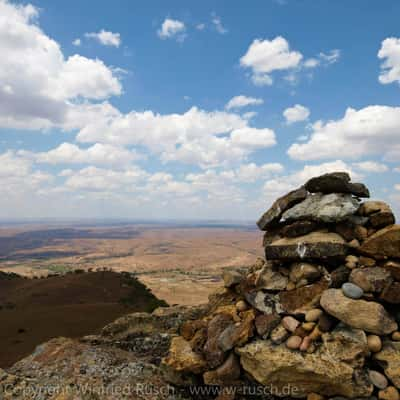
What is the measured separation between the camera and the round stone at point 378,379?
9.18m

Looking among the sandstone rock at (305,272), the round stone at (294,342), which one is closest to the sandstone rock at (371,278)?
the sandstone rock at (305,272)

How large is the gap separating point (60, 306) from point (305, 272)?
39833mm

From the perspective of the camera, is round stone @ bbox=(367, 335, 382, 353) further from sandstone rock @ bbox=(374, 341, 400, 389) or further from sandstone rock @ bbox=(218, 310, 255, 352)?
sandstone rock @ bbox=(218, 310, 255, 352)

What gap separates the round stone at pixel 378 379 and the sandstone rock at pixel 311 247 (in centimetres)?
390

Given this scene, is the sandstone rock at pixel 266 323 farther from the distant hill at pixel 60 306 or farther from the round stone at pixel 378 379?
the distant hill at pixel 60 306

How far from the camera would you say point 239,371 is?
36.0ft

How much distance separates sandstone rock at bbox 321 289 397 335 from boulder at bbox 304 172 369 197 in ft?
15.9

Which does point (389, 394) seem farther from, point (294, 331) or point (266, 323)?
point (266, 323)

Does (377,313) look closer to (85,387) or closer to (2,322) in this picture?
(85,387)

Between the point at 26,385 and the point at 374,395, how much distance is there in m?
13.1

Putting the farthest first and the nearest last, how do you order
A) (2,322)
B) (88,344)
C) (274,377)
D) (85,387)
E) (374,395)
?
1. (2,322)
2. (88,344)
3. (85,387)
4. (274,377)
5. (374,395)

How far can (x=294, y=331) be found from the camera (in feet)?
34.6

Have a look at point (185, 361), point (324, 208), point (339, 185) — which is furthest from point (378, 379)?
point (339, 185)

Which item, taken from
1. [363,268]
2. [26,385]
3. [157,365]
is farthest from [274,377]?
[26,385]
